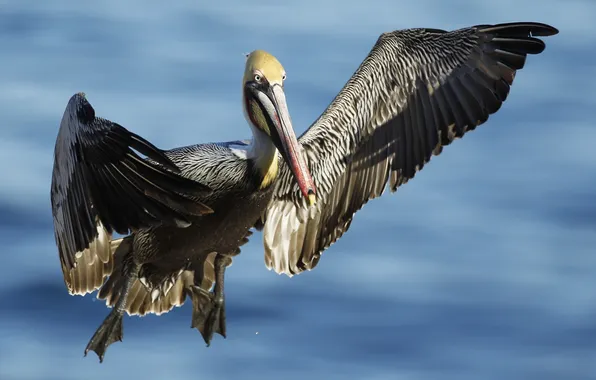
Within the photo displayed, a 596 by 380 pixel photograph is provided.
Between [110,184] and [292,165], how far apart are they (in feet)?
3.79

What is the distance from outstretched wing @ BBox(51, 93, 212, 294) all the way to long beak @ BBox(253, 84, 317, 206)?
28.6 inches

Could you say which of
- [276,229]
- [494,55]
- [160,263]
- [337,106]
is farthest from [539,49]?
[160,263]

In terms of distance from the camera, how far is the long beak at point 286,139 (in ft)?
28.5

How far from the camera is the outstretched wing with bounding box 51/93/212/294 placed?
792cm

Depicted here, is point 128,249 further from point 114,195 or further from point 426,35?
point 426,35

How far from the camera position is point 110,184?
8.02m

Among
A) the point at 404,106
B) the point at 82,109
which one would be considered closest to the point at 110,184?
the point at 82,109

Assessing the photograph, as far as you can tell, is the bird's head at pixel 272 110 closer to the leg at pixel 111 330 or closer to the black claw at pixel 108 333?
the leg at pixel 111 330

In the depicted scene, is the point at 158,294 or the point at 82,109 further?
the point at 158,294

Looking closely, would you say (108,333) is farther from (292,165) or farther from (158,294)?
(292,165)

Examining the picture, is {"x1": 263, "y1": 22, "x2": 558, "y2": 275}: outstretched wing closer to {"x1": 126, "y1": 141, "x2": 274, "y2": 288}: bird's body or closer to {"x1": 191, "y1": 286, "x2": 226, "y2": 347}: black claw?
{"x1": 191, "y1": 286, "x2": 226, "y2": 347}: black claw

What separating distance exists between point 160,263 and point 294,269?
1130 mm

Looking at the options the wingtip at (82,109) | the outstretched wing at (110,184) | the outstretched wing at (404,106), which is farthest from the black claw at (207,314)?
the wingtip at (82,109)

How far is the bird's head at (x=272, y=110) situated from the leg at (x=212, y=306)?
1.00m
